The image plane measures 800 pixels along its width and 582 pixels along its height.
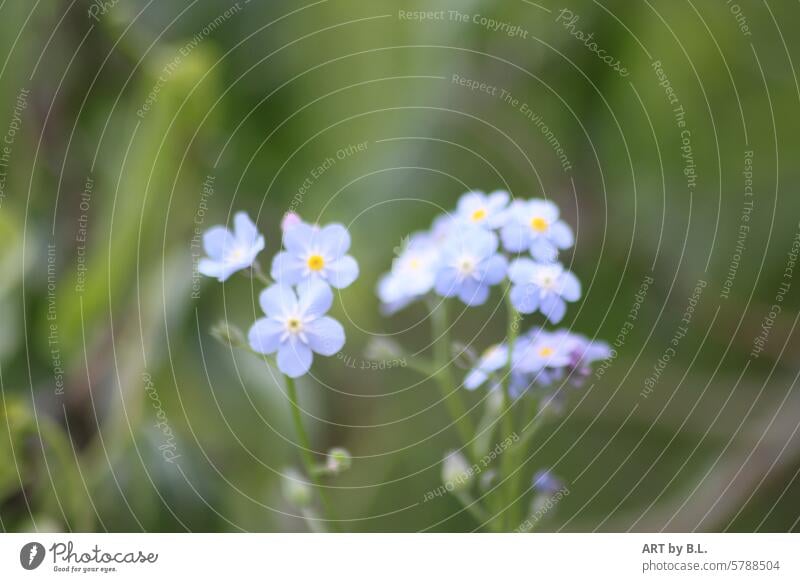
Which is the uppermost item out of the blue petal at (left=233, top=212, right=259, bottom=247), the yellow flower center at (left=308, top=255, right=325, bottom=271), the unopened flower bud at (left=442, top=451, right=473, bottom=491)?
the blue petal at (left=233, top=212, right=259, bottom=247)

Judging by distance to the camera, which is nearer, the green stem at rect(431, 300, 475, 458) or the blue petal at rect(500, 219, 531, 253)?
the blue petal at rect(500, 219, 531, 253)

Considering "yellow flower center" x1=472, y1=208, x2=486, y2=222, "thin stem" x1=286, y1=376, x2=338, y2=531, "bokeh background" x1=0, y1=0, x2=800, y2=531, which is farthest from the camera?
"bokeh background" x1=0, y1=0, x2=800, y2=531

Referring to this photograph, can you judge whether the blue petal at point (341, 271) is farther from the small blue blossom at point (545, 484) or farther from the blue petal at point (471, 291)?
the small blue blossom at point (545, 484)

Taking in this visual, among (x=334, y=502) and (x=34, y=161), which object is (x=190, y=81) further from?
(x=334, y=502)

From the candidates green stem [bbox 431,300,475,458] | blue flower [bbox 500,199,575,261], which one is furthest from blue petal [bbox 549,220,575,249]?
green stem [bbox 431,300,475,458]

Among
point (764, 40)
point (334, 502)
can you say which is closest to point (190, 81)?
point (334, 502)

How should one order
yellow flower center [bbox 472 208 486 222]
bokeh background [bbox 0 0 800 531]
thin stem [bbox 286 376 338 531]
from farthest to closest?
bokeh background [bbox 0 0 800 531] → yellow flower center [bbox 472 208 486 222] → thin stem [bbox 286 376 338 531]

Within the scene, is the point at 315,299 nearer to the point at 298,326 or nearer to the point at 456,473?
the point at 298,326

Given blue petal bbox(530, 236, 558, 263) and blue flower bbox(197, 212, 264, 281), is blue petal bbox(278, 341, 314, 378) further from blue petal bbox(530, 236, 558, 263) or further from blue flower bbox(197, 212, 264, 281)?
blue petal bbox(530, 236, 558, 263)
